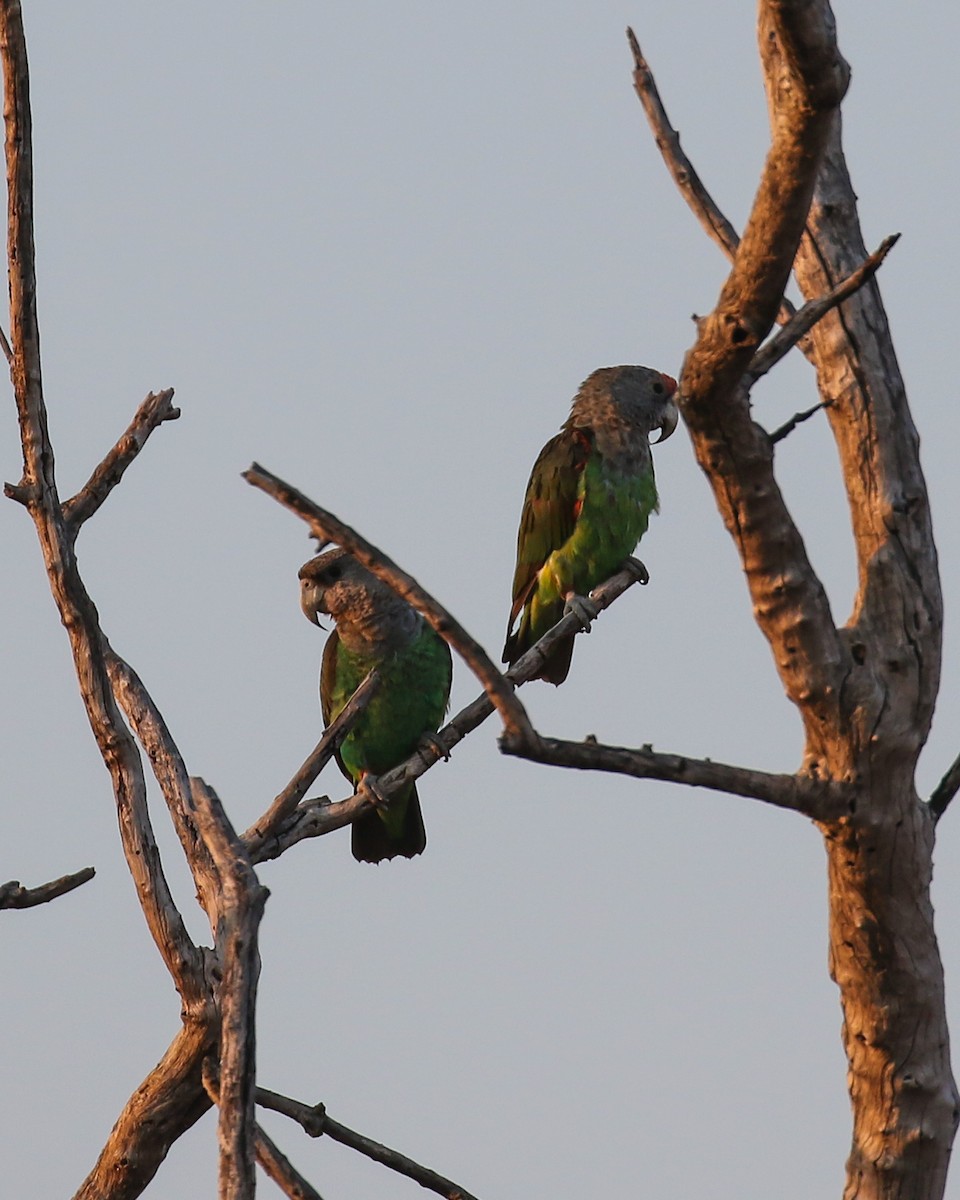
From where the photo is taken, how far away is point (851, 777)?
3.73 m

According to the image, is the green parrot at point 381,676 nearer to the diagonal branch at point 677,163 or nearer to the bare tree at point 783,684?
the bare tree at point 783,684

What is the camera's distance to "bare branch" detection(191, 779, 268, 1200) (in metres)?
3.56

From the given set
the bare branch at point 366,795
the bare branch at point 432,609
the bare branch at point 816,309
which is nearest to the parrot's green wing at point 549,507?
the bare branch at point 366,795

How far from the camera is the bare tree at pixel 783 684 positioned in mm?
3189

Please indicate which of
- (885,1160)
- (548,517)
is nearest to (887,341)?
(885,1160)

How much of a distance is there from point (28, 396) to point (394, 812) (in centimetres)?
397

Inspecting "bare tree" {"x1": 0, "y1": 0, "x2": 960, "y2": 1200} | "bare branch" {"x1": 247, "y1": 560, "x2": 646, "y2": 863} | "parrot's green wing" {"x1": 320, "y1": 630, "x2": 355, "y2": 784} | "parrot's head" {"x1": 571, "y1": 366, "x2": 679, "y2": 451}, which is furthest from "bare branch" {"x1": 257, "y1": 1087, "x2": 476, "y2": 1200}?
"parrot's head" {"x1": 571, "y1": 366, "x2": 679, "y2": 451}

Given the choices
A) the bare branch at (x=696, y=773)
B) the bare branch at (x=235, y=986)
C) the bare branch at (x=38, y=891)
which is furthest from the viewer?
the bare branch at (x=38, y=891)

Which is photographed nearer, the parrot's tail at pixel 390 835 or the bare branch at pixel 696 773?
the bare branch at pixel 696 773

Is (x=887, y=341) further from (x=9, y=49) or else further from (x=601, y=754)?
(x=9, y=49)

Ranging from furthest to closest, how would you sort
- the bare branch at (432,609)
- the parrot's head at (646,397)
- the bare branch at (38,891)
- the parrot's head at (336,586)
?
the parrot's head at (646,397), the parrot's head at (336,586), the bare branch at (38,891), the bare branch at (432,609)

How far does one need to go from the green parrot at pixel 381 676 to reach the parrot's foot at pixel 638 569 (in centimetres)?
108

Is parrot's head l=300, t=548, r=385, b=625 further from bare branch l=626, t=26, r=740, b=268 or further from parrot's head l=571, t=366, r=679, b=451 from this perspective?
bare branch l=626, t=26, r=740, b=268

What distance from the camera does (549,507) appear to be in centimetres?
818
